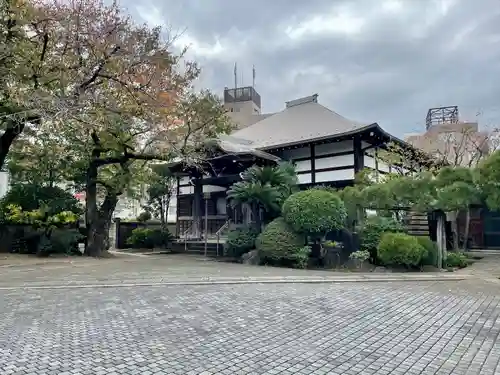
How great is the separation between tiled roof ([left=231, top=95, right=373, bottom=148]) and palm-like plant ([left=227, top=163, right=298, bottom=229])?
2.80 meters

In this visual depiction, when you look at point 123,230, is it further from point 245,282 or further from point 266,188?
point 245,282

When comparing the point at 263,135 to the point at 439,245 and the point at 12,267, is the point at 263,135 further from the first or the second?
the point at 12,267

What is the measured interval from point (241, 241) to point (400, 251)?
552 cm

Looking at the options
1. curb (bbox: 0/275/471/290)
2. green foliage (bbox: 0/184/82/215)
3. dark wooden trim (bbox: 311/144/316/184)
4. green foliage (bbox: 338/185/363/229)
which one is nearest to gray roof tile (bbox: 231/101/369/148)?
dark wooden trim (bbox: 311/144/316/184)

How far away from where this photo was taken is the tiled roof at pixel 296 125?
1820 cm

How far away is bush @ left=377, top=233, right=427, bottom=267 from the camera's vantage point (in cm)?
1089

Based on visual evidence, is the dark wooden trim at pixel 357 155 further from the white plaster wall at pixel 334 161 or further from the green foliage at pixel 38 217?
the green foliage at pixel 38 217

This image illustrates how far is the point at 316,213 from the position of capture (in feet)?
38.8

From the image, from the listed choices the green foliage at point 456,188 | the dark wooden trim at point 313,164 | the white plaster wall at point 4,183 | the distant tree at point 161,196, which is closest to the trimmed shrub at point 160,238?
the distant tree at point 161,196

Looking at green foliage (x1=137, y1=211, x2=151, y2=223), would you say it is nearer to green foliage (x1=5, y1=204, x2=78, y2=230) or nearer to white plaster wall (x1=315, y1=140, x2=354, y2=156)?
green foliage (x1=5, y1=204, x2=78, y2=230)

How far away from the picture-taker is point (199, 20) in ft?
40.1

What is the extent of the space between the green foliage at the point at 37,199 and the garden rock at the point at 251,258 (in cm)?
792

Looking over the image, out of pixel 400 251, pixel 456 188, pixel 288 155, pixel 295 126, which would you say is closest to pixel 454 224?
pixel 400 251

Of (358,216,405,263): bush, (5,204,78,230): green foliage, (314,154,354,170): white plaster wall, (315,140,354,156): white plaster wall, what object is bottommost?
(358,216,405,263): bush
